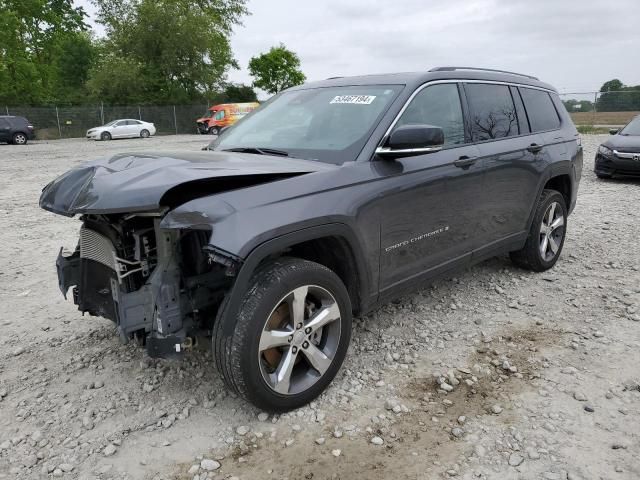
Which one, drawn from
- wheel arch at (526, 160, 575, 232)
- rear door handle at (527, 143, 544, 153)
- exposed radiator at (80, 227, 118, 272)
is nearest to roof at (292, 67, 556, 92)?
rear door handle at (527, 143, 544, 153)

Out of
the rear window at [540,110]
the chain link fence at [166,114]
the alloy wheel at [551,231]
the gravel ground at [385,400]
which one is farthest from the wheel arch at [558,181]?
the chain link fence at [166,114]

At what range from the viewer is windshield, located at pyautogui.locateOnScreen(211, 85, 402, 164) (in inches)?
129

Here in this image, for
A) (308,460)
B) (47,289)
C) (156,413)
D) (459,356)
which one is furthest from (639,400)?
(47,289)

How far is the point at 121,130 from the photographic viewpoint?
31.6 meters

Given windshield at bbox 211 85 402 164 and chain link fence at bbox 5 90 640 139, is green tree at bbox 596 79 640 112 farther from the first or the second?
windshield at bbox 211 85 402 164

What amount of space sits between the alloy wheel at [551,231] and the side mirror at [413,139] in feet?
7.38

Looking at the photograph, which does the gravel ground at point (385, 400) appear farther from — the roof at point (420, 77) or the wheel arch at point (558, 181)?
the roof at point (420, 77)

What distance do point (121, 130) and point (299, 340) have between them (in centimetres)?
3198

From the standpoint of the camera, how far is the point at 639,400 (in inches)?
117

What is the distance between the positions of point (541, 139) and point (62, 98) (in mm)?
45762

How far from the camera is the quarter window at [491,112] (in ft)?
13.2

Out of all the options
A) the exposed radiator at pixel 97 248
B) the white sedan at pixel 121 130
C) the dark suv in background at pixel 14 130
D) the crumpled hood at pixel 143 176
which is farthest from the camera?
the white sedan at pixel 121 130

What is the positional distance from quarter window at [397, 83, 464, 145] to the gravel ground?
1.43 meters

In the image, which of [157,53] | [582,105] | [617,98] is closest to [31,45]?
[157,53]
